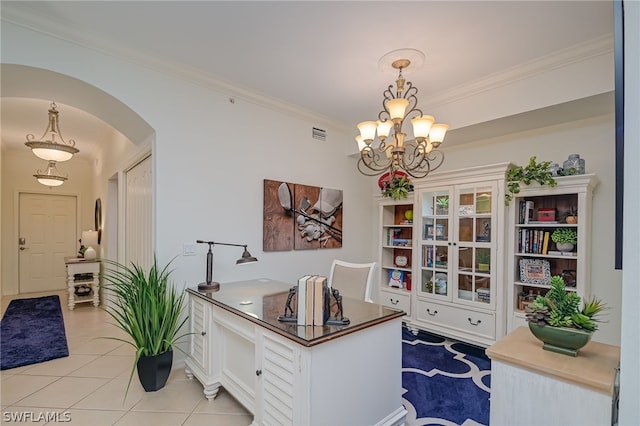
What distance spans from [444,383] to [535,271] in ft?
4.76

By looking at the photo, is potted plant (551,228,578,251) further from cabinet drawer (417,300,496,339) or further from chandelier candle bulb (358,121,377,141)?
chandelier candle bulb (358,121,377,141)

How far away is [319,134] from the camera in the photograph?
3816 millimetres

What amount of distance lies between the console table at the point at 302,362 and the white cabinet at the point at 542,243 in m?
1.80

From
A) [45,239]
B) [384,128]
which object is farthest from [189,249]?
[45,239]

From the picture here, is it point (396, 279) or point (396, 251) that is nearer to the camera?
point (396, 279)

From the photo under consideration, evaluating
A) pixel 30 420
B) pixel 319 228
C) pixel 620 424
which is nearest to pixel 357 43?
pixel 319 228

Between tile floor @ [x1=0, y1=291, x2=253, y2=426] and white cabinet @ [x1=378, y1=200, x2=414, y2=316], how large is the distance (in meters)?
2.34

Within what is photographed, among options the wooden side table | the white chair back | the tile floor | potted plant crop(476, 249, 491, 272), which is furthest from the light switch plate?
the wooden side table

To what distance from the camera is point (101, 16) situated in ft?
6.75

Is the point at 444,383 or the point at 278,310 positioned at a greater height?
the point at 278,310

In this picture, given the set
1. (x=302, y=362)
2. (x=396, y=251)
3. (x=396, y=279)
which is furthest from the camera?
(x=396, y=251)

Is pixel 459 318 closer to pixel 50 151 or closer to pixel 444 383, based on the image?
pixel 444 383

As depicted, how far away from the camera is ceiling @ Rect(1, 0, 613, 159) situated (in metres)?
1.93

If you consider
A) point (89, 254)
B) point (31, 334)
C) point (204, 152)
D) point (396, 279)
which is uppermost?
point (204, 152)
